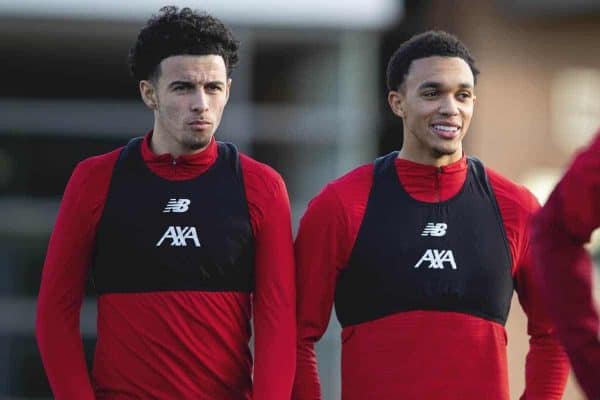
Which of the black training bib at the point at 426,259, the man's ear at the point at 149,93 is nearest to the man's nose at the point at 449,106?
the black training bib at the point at 426,259

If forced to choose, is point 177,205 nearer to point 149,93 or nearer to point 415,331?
point 149,93

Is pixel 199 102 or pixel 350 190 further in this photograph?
pixel 350 190

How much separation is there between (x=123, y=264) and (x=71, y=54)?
32.4 feet

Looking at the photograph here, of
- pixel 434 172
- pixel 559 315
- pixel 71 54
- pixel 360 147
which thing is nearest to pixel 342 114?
pixel 360 147

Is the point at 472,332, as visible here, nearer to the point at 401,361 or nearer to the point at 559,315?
the point at 401,361

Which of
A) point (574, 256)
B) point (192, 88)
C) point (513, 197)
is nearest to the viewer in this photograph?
point (574, 256)

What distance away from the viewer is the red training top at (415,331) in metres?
5.44

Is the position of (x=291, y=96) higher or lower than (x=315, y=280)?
lower

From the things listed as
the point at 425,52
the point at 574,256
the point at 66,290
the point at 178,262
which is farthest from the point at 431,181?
the point at 574,256

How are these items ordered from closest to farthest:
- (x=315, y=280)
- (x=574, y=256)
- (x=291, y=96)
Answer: (x=574, y=256), (x=315, y=280), (x=291, y=96)

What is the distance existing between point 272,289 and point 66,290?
726mm

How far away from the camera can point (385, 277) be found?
556 centimetres

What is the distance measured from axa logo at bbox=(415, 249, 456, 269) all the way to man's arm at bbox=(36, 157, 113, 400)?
3.87 ft

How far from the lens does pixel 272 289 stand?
5.44m
